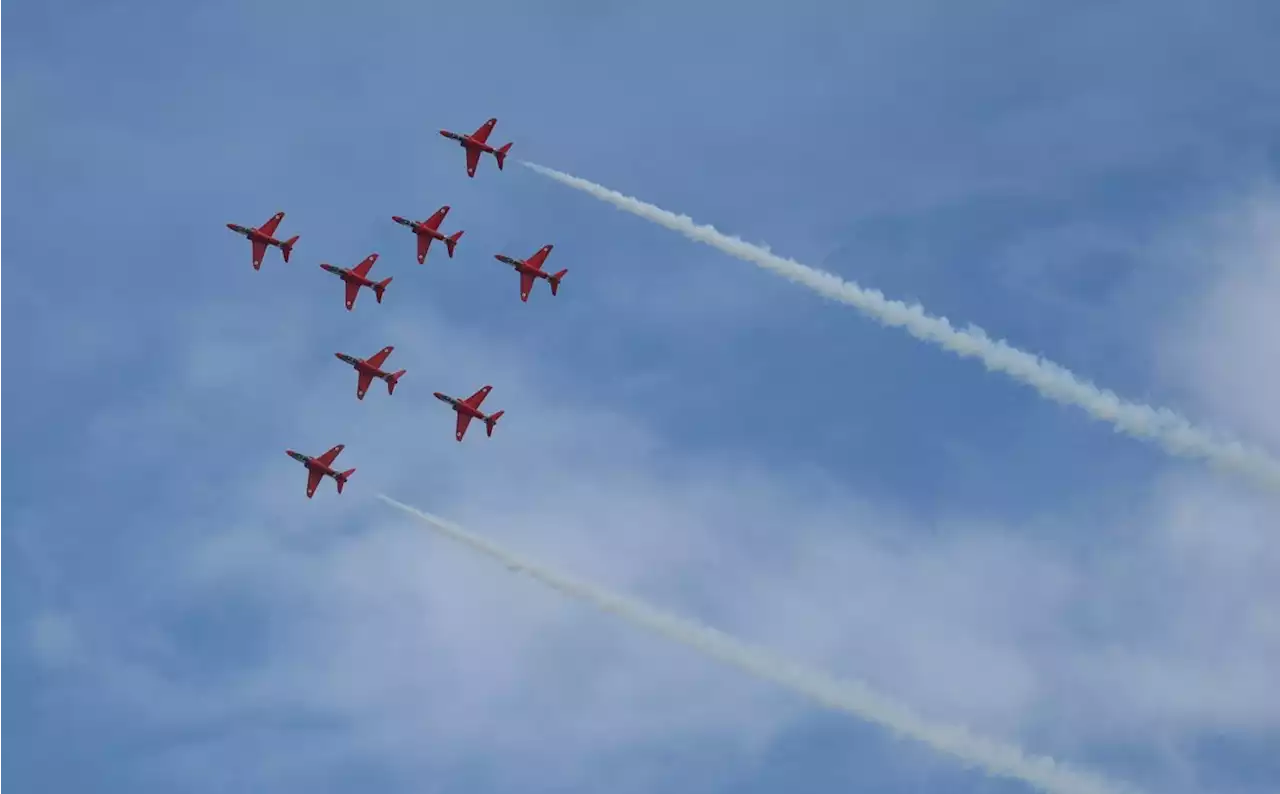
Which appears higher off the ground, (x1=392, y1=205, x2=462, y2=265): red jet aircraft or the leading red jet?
(x1=392, y1=205, x2=462, y2=265): red jet aircraft

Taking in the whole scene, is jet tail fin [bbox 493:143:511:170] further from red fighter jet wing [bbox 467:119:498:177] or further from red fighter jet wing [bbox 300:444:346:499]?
red fighter jet wing [bbox 300:444:346:499]

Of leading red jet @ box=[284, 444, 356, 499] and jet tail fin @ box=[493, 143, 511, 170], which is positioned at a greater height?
jet tail fin @ box=[493, 143, 511, 170]

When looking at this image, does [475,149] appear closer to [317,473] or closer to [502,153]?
[502,153]

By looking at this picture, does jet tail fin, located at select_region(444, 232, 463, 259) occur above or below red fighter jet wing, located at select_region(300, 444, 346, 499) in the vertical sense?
above

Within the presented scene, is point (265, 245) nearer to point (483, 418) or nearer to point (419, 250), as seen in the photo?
point (419, 250)

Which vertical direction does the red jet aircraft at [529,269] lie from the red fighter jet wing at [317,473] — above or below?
above

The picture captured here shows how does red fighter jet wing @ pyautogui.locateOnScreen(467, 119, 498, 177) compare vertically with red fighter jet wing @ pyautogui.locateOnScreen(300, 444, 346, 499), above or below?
above

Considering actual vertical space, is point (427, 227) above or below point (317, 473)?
above

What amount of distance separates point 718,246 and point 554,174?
45.9 feet

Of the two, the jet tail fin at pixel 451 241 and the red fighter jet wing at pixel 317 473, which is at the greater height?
the jet tail fin at pixel 451 241

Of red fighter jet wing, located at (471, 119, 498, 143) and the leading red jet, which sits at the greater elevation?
red fighter jet wing, located at (471, 119, 498, 143)

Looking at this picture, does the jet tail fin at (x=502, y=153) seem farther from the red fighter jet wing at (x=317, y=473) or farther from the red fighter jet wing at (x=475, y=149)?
the red fighter jet wing at (x=317, y=473)

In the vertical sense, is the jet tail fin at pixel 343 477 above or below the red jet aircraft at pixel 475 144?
below

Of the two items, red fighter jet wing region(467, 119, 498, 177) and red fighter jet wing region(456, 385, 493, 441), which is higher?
red fighter jet wing region(467, 119, 498, 177)
